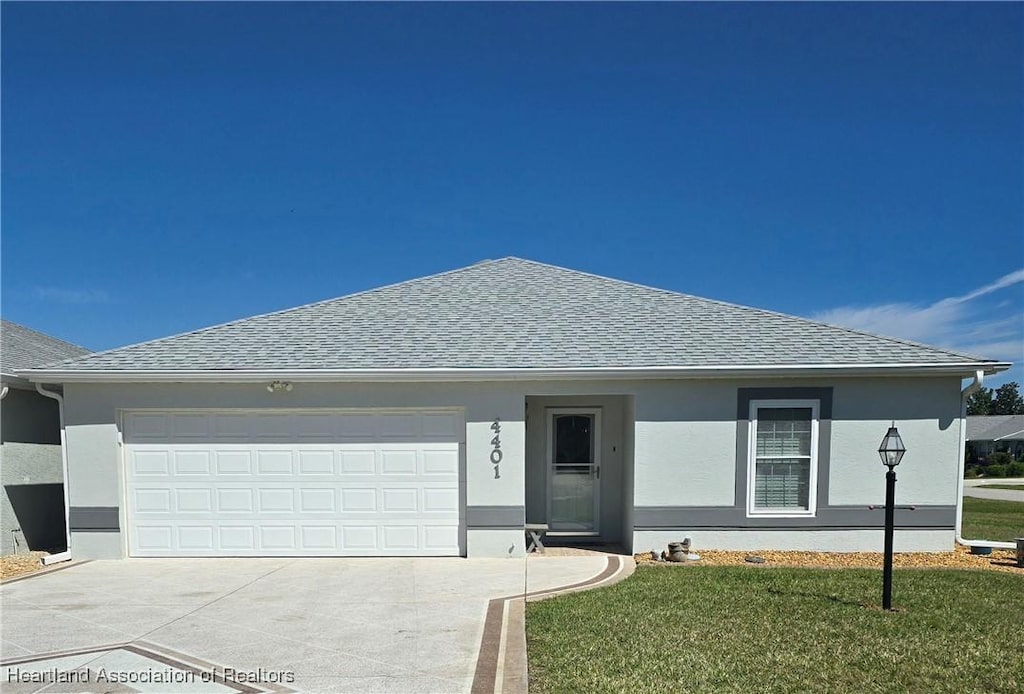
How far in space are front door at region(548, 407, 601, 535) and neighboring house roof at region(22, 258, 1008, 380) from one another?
161 centimetres

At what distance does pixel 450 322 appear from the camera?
10.9 metres

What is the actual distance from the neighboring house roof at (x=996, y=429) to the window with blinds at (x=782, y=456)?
5171cm

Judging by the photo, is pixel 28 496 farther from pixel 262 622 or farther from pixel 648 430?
pixel 648 430

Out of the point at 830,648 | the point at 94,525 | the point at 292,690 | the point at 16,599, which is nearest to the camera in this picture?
the point at 292,690

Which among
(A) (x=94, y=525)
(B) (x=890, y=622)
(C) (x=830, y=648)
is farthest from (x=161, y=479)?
(B) (x=890, y=622)

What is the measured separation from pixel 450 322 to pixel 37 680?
7376 millimetres

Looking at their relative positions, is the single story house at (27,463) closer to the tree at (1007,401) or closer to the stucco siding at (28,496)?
the stucco siding at (28,496)

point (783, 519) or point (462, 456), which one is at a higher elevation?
point (462, 456)

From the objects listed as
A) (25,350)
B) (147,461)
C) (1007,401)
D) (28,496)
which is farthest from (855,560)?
(1007,401)

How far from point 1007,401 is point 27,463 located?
114109mm

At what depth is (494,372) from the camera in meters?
9.04

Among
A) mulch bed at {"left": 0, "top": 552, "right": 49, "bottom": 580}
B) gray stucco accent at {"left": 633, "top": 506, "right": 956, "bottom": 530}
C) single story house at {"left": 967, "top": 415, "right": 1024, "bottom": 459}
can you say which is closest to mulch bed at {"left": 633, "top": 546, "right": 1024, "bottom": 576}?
gray stucco accent at {"left": 633, "top": 506, "right": 956, "bottom": 530}

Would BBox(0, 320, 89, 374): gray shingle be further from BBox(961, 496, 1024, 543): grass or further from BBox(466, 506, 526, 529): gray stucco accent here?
BBox(961, 496, 1024, 543): grass

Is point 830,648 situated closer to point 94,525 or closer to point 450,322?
point 450,322
